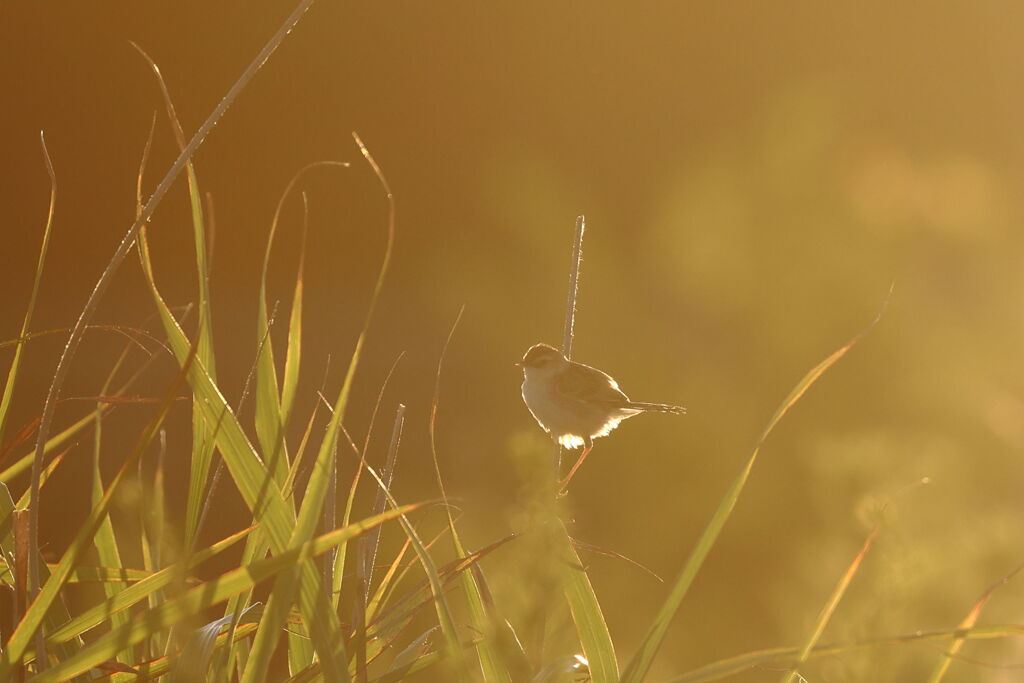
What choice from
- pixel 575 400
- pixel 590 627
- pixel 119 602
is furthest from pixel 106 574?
pixel 575 400

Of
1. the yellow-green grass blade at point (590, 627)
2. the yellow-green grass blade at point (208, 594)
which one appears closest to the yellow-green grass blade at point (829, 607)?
the yellow-green grass blade at point (590, 627)

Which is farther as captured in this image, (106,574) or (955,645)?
(106,574)

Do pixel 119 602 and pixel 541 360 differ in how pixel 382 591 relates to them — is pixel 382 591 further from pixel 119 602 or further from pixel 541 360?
pixel 541 360

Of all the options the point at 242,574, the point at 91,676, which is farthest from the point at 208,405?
the point at 91,676

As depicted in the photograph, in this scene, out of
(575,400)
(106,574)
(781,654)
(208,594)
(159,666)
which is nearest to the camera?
(208,594)

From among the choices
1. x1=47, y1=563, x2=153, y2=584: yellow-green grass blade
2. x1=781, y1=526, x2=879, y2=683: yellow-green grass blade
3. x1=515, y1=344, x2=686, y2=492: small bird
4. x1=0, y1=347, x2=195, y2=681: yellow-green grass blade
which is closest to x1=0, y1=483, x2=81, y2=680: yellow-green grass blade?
x1=47, y1=563, x2=153, y2=584: yellow-green grass blade

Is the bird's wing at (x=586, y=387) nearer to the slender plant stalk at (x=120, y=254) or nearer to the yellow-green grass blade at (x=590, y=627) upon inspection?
the yellow-green grass blade at (x=590, y=627)
